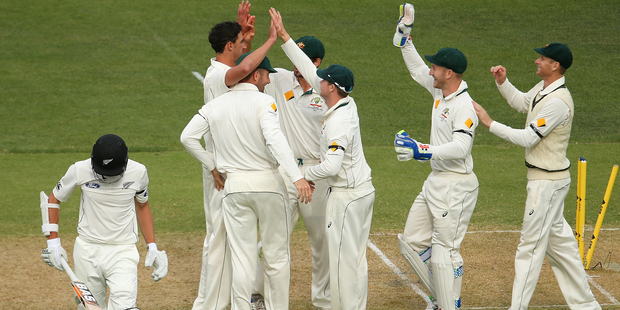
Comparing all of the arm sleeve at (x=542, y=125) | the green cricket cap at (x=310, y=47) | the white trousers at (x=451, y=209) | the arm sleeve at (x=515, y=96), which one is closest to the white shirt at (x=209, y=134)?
the green cricket cap at (x=310, y=47)

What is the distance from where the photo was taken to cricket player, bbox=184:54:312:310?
16.5ft

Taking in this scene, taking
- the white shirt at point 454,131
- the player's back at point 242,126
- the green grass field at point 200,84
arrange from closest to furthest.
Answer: the player's back at point 242,126 < the white shirt at point 454,131 < the green grass field at point 200,84

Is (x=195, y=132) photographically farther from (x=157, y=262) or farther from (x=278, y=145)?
(x=157, y=262)

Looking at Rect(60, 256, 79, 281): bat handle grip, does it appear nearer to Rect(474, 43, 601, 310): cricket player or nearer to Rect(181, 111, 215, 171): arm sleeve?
Rect(181, 111, 215, 171): arm sleeve

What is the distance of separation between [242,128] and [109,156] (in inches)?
40.4

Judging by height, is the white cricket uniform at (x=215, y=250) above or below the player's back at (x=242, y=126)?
below

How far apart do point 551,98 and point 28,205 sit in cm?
698

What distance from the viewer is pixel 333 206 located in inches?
207

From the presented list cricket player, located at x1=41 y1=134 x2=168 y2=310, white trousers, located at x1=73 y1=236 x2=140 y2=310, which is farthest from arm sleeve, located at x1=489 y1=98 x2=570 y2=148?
white trousers, located at x1=73 y1=236 x2=140 y2=310

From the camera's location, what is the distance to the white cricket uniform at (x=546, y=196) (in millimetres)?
5500

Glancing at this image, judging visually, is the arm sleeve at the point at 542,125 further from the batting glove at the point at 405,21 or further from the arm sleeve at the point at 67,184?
the arm sleeve at the point at 67,184

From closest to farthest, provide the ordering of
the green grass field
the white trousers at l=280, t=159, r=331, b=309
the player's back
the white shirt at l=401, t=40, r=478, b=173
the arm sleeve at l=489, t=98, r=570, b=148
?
1. the player's back
2. the white shirt at l=401, t=40, r=478, b=173
3. the arm sleeve at l=489, t=98, r=570, b=148
4. the white trousers at l=280, t=159, r=331, b=309
5. the green grass field

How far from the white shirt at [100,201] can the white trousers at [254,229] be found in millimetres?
771

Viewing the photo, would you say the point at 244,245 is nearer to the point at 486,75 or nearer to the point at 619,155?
the point at 619,155
